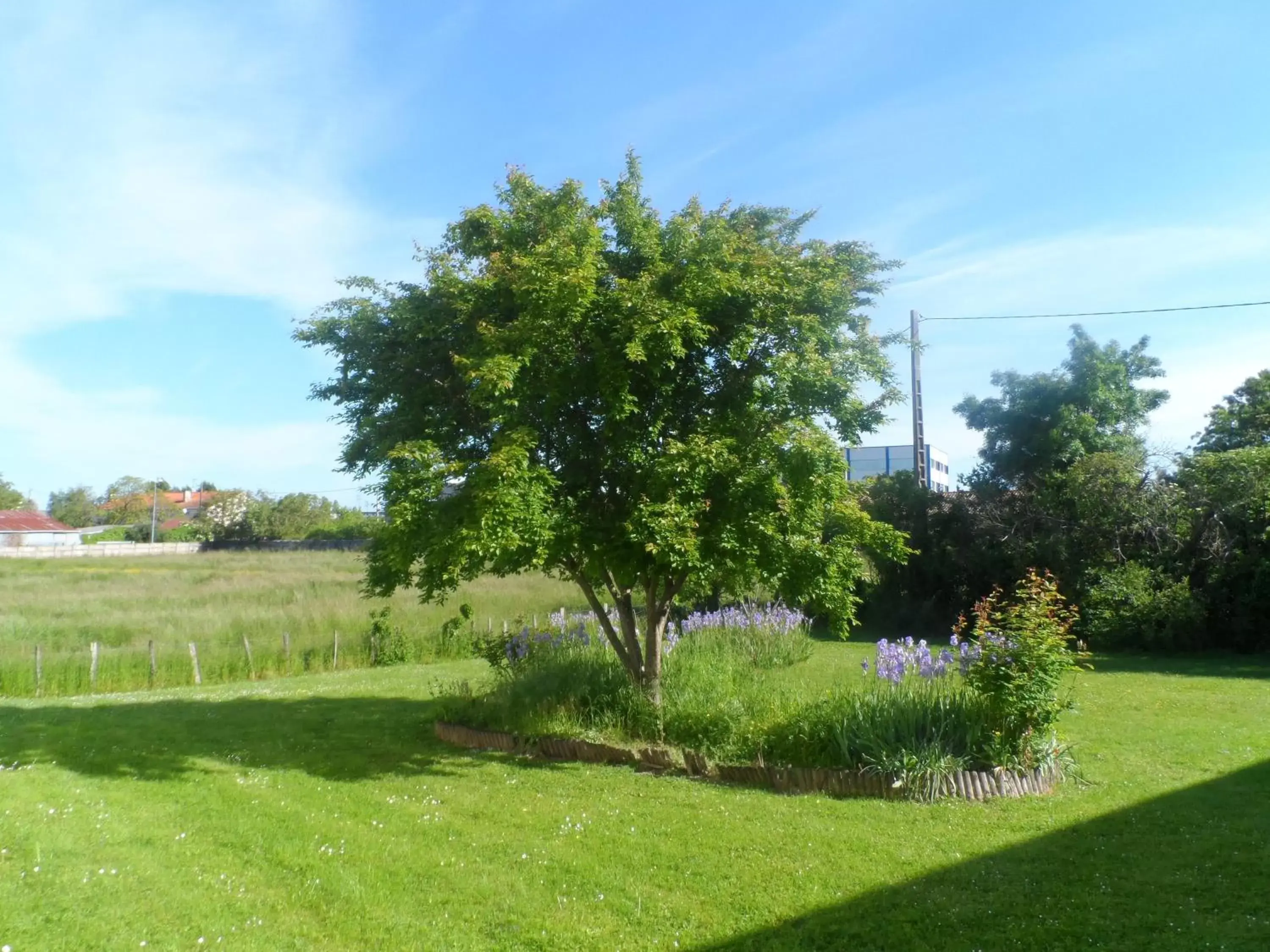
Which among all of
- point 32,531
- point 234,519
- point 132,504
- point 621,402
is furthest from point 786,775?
point 132,504

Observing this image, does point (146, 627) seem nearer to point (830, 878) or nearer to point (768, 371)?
point (768, 371)

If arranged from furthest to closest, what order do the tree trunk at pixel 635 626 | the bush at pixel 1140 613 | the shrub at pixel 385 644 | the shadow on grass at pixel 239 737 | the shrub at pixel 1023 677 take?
the shrub at pixel 385 644, the bush at pixel 1140 613, the tree trunk at pixel 635 626, the shadow on grass at pixel 239 737, the shrub at pixel 1023 677

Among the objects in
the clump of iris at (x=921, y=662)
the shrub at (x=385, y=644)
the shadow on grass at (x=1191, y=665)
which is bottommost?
the shrub at (x=385, y=644)

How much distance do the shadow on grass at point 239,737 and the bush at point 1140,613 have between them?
47.0ft

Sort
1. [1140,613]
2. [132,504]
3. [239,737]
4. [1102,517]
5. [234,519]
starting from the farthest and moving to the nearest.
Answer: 1. [132,504]
2. [234,519]
3. [1102,517]
4. [1140,613]
5. [239,737]

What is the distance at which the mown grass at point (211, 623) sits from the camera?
18875 mm

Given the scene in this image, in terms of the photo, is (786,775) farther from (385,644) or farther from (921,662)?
(385,644)

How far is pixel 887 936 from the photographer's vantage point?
516 centimetres

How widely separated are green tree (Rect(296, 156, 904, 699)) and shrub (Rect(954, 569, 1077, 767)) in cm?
196

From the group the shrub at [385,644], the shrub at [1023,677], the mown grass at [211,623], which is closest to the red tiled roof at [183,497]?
the mown grass at [211,623]

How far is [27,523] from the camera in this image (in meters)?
73.6

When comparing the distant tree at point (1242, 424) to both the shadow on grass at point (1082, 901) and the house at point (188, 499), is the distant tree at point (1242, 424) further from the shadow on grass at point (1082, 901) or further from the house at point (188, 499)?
the house at point (188, 499)

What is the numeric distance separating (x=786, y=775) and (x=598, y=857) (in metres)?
2.45

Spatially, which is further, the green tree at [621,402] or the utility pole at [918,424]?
the utility pole at [918,424]
